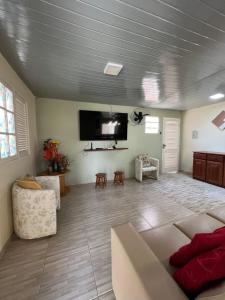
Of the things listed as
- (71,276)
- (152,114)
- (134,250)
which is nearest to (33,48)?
(134,250)

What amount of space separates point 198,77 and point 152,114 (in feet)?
8.50

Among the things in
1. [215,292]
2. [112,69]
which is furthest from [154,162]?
[215,292]

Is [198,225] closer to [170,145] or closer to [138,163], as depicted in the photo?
[138,163]

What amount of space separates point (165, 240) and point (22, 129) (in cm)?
280

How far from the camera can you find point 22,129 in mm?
2707

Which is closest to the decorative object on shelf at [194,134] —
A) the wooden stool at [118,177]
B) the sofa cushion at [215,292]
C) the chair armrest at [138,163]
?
the chair armrest at [138,163]

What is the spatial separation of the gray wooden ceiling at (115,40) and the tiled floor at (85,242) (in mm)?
2382

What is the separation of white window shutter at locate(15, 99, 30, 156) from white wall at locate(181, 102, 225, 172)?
5085mm

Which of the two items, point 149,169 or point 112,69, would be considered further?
point 149,169

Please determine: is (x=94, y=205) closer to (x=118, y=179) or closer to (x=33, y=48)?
(x=118, y=179)

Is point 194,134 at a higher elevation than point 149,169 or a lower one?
higher

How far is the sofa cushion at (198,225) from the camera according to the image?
54.4 inches

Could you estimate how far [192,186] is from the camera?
13.3ft

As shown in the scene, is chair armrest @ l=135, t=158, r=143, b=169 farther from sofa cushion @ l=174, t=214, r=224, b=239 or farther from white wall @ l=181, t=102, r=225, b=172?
sofa cushion @ l=174, t=214, r=224, b=239
